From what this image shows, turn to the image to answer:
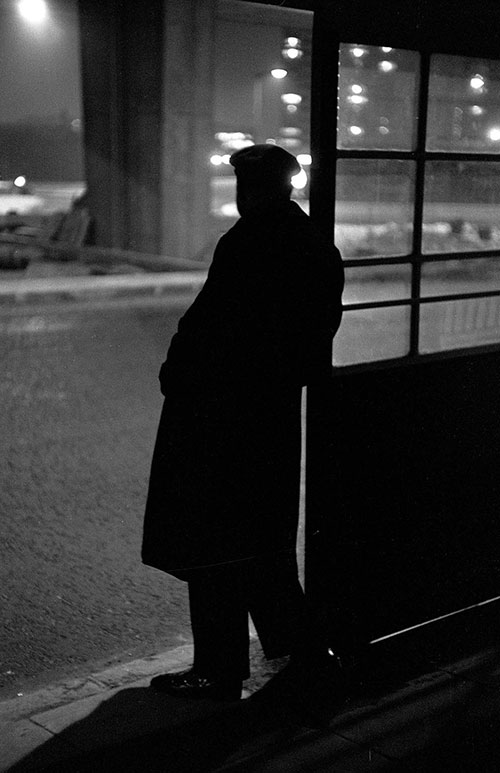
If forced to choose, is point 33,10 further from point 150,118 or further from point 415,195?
point 415,195

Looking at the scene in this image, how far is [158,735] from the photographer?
305cm

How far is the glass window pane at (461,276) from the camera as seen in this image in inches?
153

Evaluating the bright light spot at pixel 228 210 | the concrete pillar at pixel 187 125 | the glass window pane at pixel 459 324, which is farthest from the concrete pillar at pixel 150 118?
the glass window pane at pixel 459 324

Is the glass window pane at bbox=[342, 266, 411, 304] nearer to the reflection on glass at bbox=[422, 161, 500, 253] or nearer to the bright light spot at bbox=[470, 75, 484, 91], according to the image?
the reflection on glass at bbox=[422, 161, 500, 253]

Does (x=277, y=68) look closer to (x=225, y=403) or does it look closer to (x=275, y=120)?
(x=275, y=120)

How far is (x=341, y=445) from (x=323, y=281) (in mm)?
651

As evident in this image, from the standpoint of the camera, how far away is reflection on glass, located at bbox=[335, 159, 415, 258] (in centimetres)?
345

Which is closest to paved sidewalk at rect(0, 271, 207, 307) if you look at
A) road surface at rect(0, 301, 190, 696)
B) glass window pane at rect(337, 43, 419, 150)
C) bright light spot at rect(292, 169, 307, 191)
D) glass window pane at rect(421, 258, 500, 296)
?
bright light spot at rect(292, 169, 307, 191)

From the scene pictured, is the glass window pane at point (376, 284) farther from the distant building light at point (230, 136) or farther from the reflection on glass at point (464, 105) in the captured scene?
the distant building light at point (230, 136)

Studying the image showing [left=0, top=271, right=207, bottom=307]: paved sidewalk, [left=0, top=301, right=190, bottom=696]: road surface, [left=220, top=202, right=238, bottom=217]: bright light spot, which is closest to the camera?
[left=0, top=301, right=190, bottom=696]: road surface

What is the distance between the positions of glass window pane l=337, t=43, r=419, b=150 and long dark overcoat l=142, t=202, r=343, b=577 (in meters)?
0.52

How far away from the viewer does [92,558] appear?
16.2ft

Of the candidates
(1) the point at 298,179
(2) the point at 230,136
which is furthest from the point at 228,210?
(1) the point at 298,179

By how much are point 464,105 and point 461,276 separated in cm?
68
